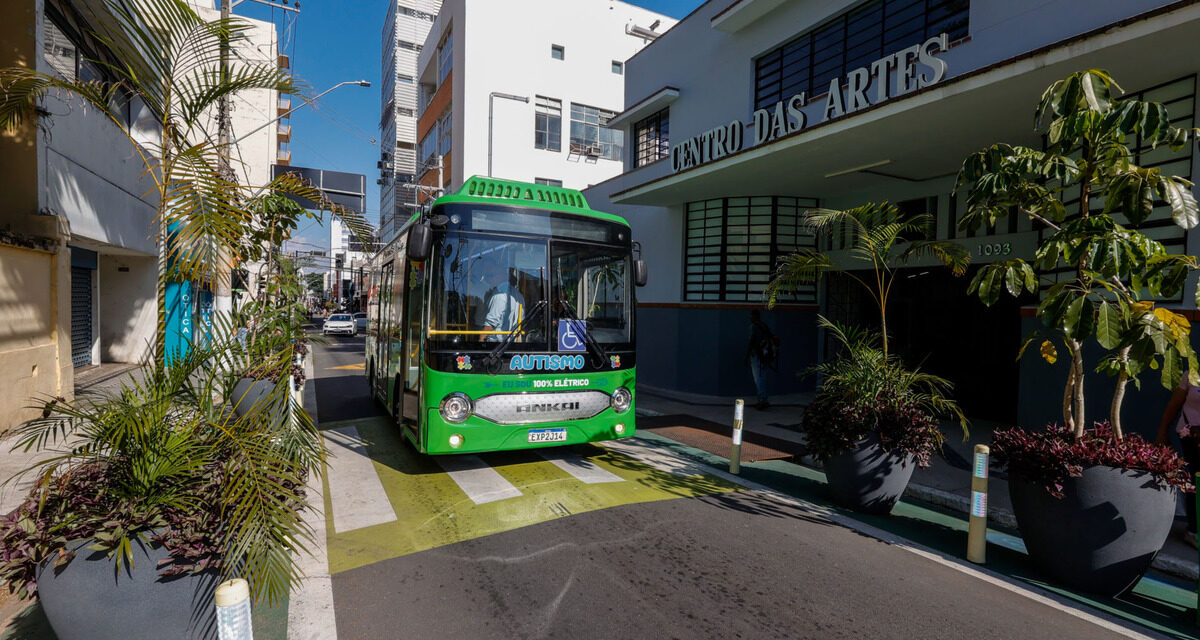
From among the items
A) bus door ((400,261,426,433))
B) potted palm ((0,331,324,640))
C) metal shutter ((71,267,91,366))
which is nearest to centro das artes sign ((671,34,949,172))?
bus door ((400,261,426,433))

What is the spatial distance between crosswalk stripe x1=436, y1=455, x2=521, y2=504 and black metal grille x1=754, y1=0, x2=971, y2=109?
334 inches

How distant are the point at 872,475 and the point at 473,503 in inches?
155

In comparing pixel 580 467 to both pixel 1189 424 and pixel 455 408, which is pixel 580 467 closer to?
pixel 455 408

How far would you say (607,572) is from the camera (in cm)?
427

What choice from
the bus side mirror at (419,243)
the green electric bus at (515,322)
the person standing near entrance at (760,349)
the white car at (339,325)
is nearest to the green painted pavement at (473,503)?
the green electric bus at (515,322)

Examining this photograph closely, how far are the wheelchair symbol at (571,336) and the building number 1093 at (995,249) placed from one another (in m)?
7.27

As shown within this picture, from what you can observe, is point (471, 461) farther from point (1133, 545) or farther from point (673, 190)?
point (673, 190)

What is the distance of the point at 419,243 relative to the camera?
19.2ft

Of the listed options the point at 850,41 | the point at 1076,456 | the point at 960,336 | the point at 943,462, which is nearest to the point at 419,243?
the point at 1076,456

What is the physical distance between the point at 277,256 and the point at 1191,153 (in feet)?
44.0

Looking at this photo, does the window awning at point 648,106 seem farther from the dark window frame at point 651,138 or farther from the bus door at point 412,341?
the bus door at point 412,341

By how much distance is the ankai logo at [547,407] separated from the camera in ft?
20.9

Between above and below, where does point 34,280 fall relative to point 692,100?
below

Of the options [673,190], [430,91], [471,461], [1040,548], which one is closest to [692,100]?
[673,190]
